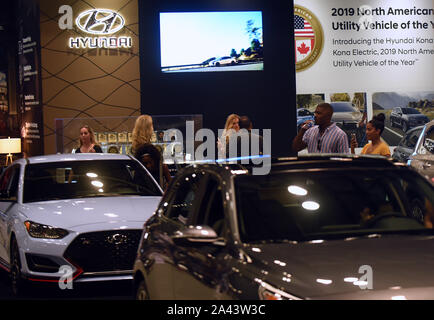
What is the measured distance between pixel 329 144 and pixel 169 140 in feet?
16.8

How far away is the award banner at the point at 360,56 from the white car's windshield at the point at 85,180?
801 cm

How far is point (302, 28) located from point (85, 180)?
8.70 m

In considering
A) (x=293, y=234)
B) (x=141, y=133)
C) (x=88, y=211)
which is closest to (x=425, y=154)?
(x=141, y=133)

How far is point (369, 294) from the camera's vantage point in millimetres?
3504

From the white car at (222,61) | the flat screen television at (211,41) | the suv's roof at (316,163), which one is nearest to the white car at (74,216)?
the suv's roof at (316,163)

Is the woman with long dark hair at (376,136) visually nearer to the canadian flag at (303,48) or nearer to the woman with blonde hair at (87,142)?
the woman with blonde hair at (87,142)

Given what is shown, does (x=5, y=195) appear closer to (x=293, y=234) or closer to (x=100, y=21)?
(x=293, y=234)

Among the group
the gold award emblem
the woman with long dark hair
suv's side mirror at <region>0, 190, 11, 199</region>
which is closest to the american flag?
the gold award emblem

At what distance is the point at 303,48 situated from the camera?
16.7 m

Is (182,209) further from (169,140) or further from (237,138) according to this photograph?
(169,140)

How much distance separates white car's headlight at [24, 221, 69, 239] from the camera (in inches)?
300

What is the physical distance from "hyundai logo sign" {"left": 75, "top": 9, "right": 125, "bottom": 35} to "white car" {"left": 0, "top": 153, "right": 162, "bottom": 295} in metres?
6.90

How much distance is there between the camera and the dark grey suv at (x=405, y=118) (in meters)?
16.8

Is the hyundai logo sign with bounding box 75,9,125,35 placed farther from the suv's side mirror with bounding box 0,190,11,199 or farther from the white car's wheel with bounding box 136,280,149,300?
the white car's wheel with bounding box 136,280,149,300
